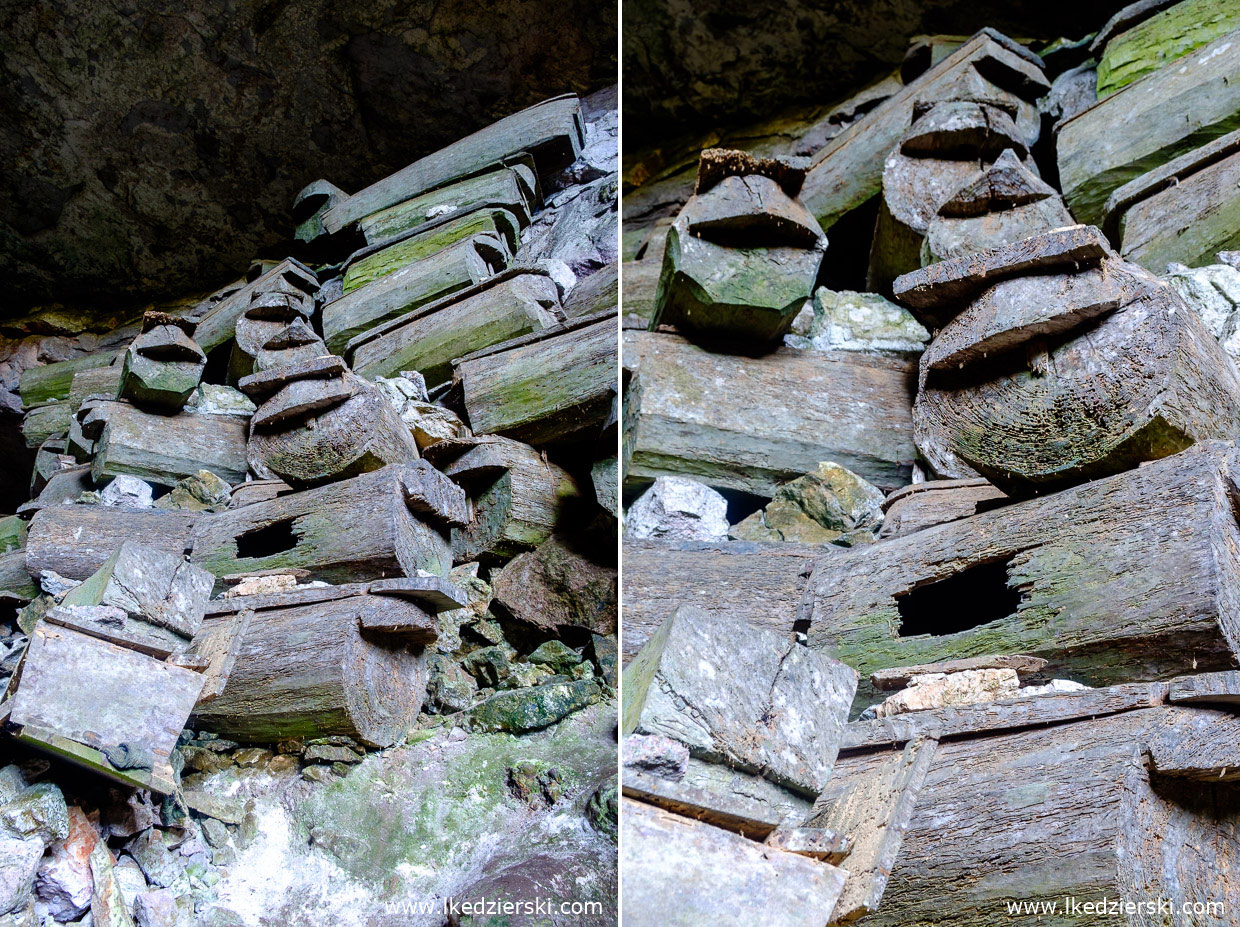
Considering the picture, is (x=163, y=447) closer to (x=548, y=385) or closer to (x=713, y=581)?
(x=548, y=385)

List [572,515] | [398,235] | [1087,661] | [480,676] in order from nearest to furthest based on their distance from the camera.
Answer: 1. [1087,661]
2. [480,676]
3. [572,515]
4. [398,235]

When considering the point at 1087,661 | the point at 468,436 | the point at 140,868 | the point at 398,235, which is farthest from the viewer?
the point at 398,235

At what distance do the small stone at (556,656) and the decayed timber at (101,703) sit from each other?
2.50 ft

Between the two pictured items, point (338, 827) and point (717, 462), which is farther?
point (717, 462)

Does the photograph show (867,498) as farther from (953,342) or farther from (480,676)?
(480,676)

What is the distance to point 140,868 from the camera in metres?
1.46

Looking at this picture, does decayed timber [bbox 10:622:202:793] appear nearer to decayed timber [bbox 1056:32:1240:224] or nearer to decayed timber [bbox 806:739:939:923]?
decayed timber [bbox 806:739:939:923]

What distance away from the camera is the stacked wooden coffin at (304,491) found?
5.18 ft

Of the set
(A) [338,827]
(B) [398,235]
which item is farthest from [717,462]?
(B) [398,235]

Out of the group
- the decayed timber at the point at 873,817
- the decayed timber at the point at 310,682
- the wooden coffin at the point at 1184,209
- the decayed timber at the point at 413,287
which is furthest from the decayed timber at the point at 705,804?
the decayed timber at the point at 413,287

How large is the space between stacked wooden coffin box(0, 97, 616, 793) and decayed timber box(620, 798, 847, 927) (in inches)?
33.5

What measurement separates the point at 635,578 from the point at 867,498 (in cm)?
80

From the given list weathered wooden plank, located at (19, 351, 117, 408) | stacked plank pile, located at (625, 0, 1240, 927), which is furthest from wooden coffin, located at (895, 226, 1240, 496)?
weathered wooden plank, located at (19, 351, 117, 408)

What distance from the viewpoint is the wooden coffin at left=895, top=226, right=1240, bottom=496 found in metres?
1.83
